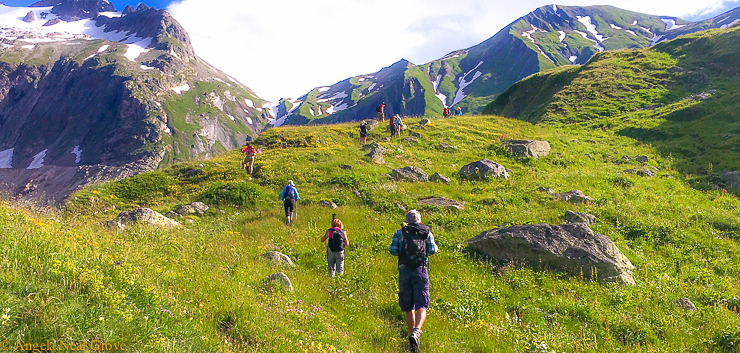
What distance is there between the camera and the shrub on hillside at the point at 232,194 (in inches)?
673

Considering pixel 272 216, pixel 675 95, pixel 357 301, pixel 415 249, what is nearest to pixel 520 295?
pixel 415 249

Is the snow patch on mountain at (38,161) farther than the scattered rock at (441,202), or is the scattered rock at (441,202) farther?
the snow patch on mountain at (38,161)

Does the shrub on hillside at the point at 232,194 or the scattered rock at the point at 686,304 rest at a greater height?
the shrub on hillside at the point at 232,194

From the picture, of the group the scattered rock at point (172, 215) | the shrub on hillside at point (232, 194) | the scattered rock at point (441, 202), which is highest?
the shrub on hillside at point (232, 194)

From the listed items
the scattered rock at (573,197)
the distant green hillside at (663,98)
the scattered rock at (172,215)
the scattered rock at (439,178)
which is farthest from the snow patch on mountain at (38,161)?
the scattered rock at (573,197)

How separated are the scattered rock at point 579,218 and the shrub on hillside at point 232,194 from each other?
14.6m

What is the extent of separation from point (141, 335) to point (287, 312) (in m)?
2.38

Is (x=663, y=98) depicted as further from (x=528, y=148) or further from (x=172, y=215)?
(x=172, y=215)

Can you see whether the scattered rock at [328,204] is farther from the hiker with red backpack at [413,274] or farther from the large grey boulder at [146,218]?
the hiker with red backpack at [413,274]

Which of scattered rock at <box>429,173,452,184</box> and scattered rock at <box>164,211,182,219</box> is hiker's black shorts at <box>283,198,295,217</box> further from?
scattered rock at <box>429,173,452,184</box>

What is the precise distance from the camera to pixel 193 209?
16.0 metres

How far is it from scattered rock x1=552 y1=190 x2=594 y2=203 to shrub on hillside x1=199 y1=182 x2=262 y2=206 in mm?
15368

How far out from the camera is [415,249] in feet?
20.8

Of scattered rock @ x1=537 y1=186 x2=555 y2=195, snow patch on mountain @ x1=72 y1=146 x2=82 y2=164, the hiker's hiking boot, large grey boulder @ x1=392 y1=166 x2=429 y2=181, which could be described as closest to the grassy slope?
the hiker's hiking boot
